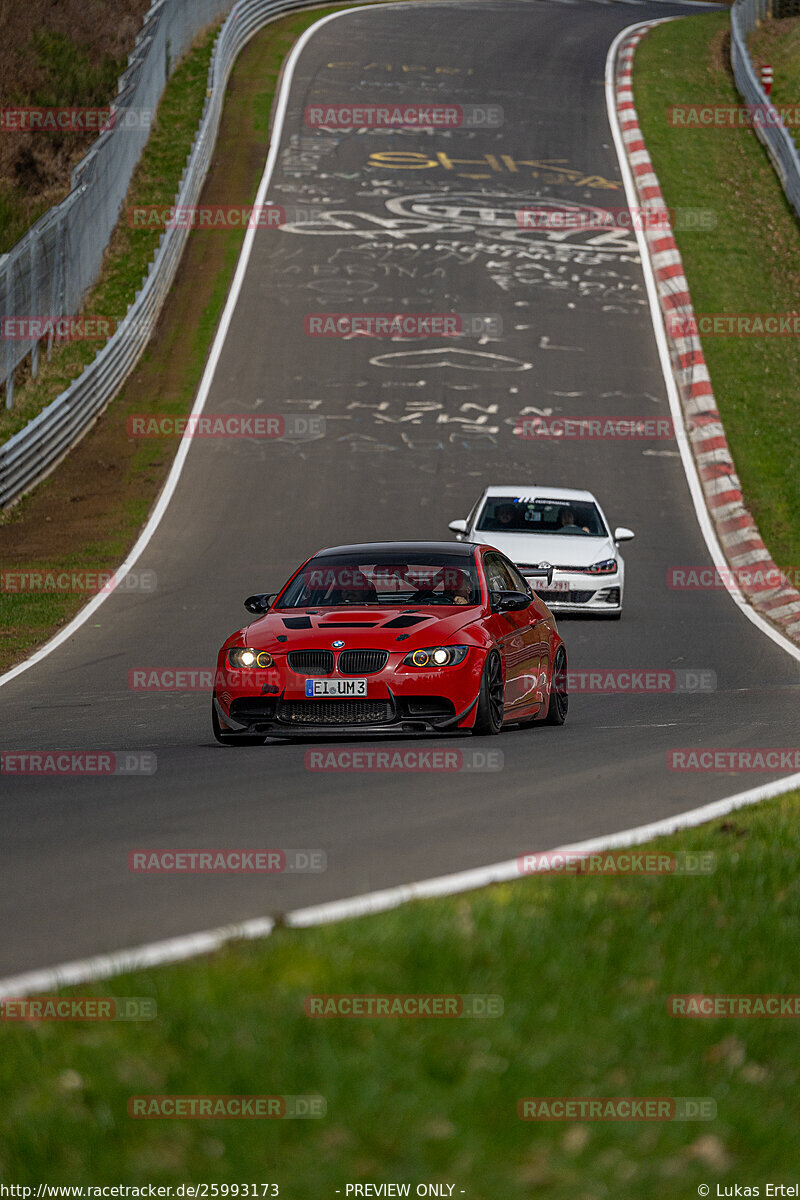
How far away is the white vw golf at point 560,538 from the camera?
63.8ft

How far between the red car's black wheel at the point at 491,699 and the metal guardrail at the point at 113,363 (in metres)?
14.8

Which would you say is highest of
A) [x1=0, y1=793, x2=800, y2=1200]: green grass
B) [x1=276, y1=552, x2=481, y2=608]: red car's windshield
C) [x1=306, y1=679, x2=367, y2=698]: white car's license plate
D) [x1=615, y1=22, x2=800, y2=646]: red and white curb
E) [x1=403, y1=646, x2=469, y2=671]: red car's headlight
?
[x1=0, y1=793, x2=800, y2=1200]: green grass

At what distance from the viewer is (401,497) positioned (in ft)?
84.3

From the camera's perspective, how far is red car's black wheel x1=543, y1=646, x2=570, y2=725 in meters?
12.5

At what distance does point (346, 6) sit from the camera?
2341 inches

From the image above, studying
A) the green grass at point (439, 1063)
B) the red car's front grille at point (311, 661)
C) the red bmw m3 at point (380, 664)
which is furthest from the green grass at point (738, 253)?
the green grass at point (439, 1063)

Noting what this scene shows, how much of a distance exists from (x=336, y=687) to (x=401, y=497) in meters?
15.0

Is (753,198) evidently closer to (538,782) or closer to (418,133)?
(418,133)

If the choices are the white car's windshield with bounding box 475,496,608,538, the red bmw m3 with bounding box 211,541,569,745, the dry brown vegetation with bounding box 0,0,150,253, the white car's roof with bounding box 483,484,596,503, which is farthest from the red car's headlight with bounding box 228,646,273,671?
the dry brown vegetation with bounding box 0,0,150,253

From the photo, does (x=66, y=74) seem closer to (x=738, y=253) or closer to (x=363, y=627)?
(x=738, y=253)

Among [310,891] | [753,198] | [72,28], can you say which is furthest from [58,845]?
[72,28]

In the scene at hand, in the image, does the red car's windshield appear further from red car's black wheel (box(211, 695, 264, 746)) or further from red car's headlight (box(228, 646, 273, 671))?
red car's black wheel (box(211, 695, 264, 746))

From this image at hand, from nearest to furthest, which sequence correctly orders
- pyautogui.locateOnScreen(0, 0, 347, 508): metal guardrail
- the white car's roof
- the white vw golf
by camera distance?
the white vw golf, the white car's roof, pyautogui.locateOnScreen(0, 0, 347, 508): metal guardrail

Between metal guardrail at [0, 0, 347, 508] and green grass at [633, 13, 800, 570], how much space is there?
455 inches
